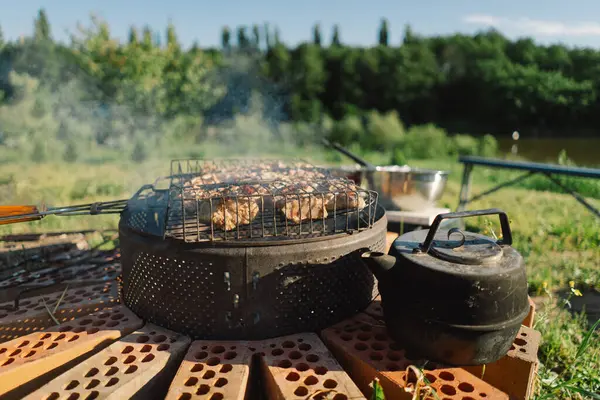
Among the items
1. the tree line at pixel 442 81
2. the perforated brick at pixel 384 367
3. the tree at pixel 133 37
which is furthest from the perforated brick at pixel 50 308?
the tree line at pixel 442 81

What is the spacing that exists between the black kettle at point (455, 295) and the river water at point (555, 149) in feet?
98.2

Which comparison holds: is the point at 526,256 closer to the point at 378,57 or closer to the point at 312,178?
the point at 312,178

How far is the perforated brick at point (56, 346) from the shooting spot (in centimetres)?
231

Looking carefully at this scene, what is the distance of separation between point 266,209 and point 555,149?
39338 mm

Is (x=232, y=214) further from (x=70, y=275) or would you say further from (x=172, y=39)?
(x=172, y=39)

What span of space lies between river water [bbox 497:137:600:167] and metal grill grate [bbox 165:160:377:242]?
2969 centimetres

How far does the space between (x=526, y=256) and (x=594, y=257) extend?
44.1 inches

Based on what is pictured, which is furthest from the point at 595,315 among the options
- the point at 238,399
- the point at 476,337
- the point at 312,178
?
the point at 238,399

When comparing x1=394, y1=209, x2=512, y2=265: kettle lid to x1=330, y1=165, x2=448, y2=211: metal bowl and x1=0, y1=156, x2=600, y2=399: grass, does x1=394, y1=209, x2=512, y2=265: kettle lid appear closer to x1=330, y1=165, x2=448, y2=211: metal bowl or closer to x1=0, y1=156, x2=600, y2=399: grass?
x1=0, y1=156, x2=600, y2=399: grass

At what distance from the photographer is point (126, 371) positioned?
2242 millimetres

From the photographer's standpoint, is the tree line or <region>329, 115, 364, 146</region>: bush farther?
the tree line

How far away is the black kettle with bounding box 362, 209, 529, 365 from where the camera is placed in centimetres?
203

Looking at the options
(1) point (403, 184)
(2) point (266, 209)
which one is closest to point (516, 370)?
(2) point (266, 209)

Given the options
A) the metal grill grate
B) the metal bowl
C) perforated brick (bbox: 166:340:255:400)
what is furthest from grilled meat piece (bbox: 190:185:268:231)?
the metal bowl
